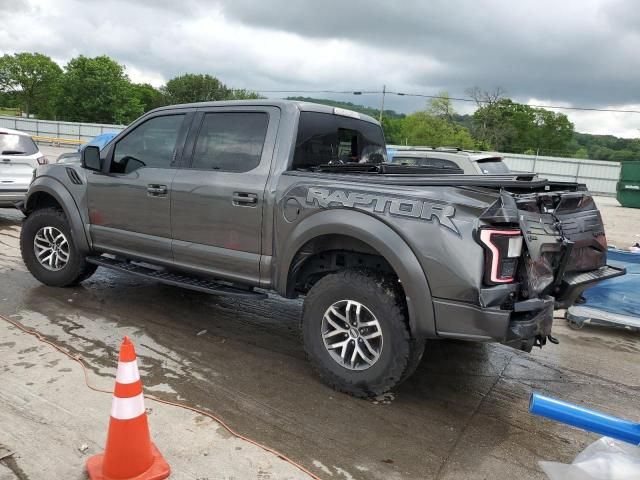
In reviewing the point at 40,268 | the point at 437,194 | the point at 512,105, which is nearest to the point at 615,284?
the point at 437,194

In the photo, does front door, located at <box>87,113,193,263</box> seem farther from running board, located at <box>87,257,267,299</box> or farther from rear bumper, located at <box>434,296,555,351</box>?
rear bumper, located at <box>434,296,555,351</box>

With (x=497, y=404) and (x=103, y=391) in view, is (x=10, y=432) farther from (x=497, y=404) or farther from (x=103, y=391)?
(x=497, y=404)

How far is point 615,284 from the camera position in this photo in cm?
527

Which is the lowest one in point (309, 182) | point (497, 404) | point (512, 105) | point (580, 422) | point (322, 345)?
point (497, 404)

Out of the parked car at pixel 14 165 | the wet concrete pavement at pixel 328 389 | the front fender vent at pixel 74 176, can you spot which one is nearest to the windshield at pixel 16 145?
the parked car at pixel 14 165

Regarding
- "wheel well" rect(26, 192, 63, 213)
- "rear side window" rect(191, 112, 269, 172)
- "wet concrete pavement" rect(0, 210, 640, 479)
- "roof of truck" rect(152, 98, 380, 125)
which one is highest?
"roof of truck" rect(152, 98, 380, 125)

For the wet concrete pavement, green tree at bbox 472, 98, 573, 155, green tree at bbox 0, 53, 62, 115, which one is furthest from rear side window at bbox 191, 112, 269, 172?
green tree at bbox 0, 53, 62, 115

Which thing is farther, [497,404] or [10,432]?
[497,404]

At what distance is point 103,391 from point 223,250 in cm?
132

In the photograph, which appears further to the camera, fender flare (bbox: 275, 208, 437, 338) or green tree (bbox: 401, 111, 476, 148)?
green tree (bbox: 401, 111, 476, 148)

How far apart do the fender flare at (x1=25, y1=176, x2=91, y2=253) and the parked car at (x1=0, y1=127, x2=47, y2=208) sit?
3.93 meters

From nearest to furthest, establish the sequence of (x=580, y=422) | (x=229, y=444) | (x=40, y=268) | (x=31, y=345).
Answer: (x=580, y=422) → (x=229, y=444) → (x=31, y=345) → (x=40, y=268)

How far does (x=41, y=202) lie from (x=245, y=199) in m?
2.99

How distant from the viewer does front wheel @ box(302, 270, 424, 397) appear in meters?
3.28
